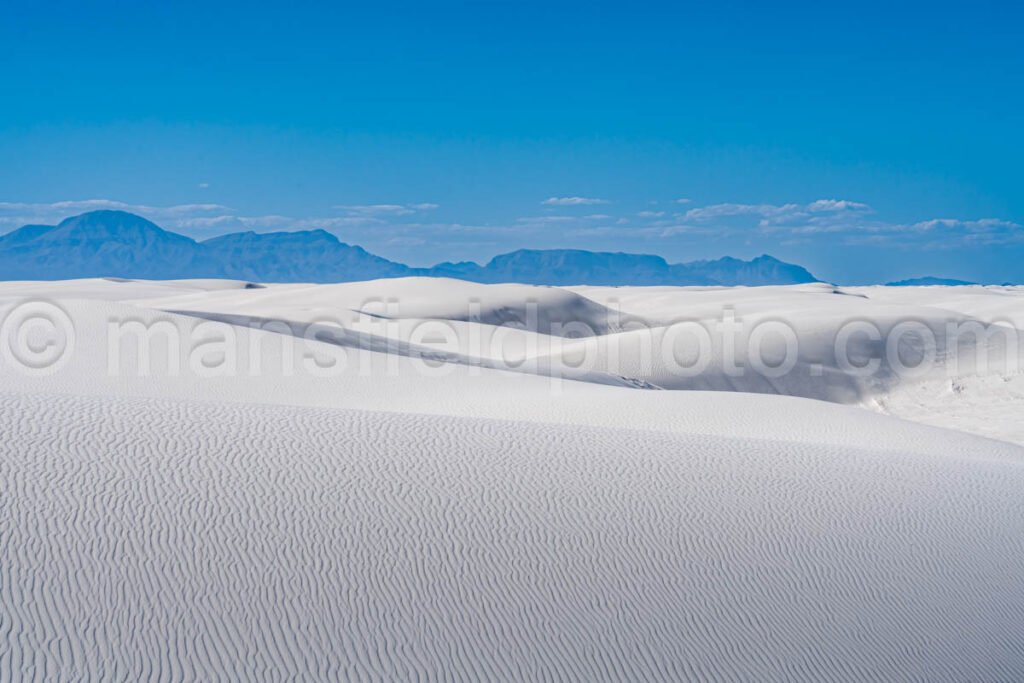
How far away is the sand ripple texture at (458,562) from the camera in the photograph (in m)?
3.45

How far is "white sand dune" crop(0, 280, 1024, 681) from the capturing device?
3469mm

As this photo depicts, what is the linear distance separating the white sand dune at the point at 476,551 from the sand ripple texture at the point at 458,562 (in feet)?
0.04

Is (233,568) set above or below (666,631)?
above

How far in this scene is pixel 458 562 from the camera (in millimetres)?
4062

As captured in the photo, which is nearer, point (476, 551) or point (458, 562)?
point (458, 562)

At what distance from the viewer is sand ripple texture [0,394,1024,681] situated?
11.3ft

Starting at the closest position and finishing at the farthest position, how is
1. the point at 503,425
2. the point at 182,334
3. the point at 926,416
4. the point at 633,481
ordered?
the point at 633,481 < the point at 503,425 < the point at 182,334 < the point at 926,416

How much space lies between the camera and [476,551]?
417 centimetres

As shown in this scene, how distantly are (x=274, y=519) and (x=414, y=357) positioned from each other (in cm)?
1236

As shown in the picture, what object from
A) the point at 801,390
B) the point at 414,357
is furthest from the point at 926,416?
the point at 414,357

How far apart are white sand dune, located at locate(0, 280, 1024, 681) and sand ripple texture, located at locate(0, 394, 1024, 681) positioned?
1cm

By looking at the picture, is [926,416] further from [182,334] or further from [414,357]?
[182,334]

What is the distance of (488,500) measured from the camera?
469 centimetres

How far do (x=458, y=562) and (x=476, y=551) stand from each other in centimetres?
13
